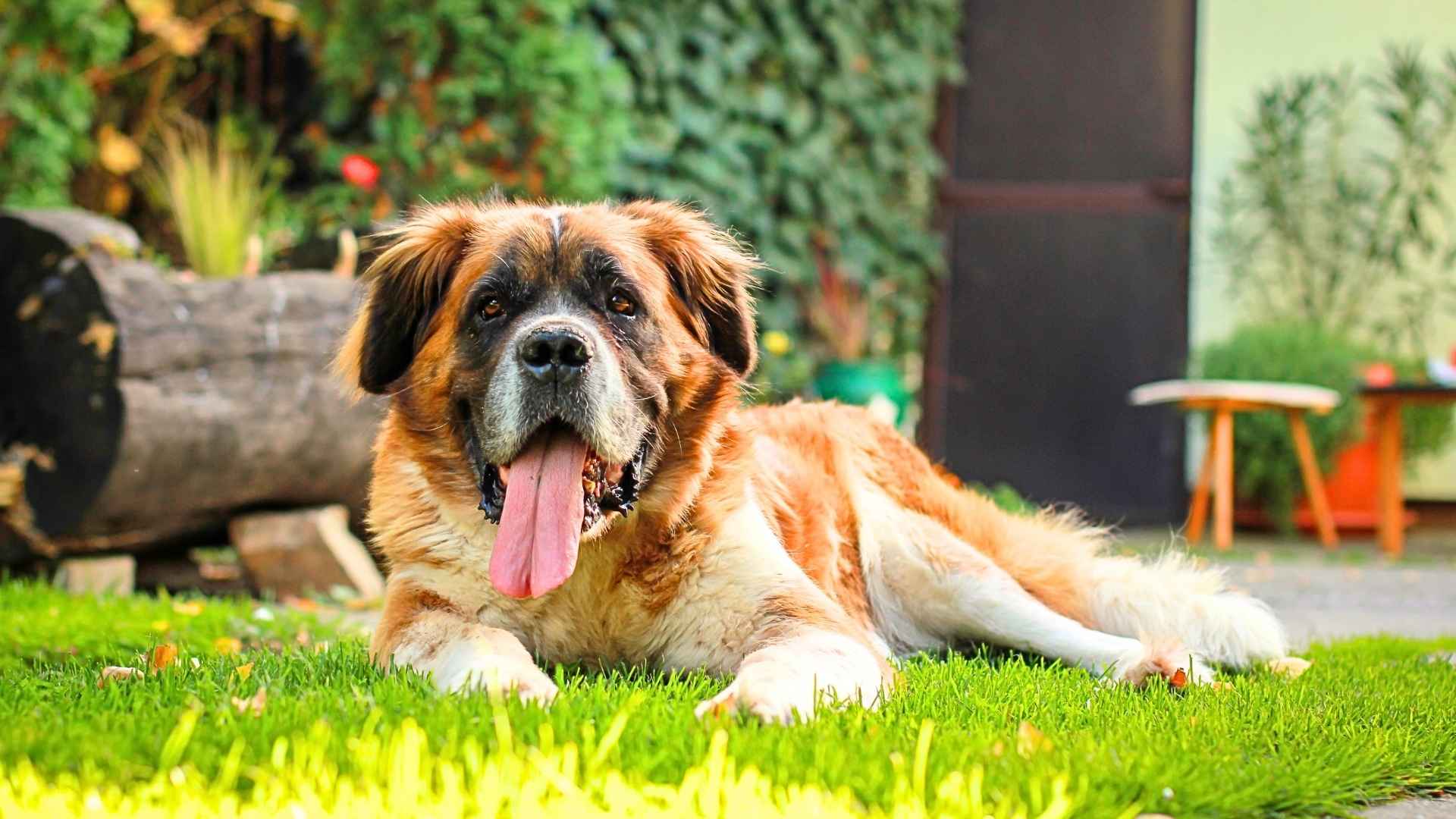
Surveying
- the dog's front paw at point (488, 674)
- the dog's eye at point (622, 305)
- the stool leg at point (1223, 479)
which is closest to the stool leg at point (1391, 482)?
the stool leg at point (1223, 479)

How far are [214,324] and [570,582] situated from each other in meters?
2.93

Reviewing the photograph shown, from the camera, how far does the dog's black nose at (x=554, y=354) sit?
Answer: 113 inches

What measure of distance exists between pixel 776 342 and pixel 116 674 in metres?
5.78

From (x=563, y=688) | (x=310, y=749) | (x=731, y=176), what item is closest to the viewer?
(x=310, y=749)

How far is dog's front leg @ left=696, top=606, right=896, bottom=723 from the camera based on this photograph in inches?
97.9

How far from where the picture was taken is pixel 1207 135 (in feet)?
38.3

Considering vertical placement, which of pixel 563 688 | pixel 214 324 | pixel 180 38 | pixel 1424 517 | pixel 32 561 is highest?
pixel 180 38

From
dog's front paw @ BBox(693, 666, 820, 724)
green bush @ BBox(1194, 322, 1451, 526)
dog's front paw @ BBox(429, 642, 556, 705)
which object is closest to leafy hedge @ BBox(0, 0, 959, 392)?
green bush @ BBox(1194, 322, 1451, 526)

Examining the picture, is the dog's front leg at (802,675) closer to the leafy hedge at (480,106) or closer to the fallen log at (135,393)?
the fallen log at (135,393)

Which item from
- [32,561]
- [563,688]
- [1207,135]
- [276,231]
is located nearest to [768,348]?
[276,231]

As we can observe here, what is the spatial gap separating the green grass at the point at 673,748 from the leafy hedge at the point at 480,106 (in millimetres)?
3198

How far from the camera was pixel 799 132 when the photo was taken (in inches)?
352

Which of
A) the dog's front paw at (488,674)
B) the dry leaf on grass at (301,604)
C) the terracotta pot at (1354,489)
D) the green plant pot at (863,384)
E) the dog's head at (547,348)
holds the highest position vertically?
the dog's head at (547,348)

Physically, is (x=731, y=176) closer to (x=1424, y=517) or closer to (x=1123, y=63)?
(x=1123, y=63)
